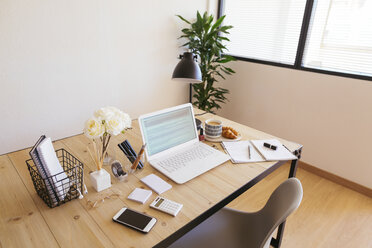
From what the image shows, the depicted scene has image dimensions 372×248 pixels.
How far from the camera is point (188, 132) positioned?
58.7 inches

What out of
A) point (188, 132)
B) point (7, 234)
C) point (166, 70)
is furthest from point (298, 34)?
point (7, 234)

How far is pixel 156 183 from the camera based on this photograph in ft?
3.86

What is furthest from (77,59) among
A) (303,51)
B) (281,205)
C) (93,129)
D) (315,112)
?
(315,112)

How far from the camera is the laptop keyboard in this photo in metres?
1.29

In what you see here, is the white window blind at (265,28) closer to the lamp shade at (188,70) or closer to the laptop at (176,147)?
the lamp shade at (188,70)

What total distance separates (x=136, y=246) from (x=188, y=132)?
752 millimetres

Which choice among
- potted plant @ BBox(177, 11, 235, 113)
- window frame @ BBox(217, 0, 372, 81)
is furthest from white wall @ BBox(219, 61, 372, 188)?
potted plant @ BBox(177, 11, 235, 113)

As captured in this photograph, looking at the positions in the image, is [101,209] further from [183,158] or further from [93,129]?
[183,158]

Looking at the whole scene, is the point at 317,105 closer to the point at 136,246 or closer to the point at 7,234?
the point at 136,246

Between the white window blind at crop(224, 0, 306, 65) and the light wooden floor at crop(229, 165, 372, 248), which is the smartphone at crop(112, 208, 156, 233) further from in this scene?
the white window blind at crop(224, 0, 306, 65)

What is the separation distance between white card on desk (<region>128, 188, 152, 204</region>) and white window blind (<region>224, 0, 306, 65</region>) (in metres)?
2.27

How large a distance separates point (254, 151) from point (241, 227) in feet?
1.41

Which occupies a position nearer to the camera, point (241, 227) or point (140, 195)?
point (140, 195)

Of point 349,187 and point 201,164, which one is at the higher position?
point 201,164
